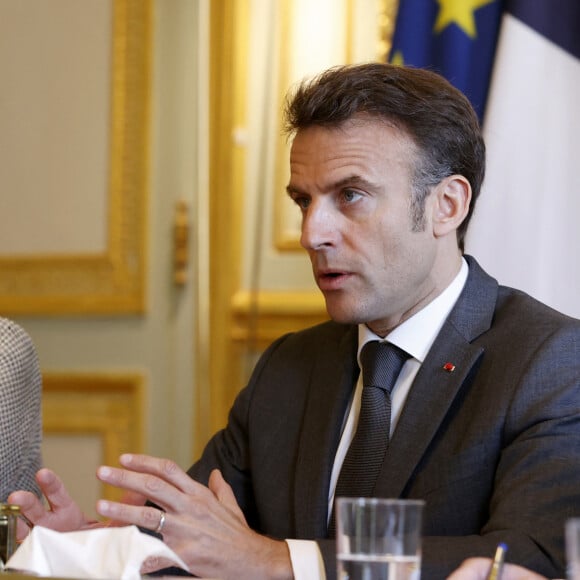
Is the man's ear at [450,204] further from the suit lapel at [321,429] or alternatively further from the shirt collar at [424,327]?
the suit lapel at [321,429]

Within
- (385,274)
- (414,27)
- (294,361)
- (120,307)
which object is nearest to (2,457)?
(294,361)

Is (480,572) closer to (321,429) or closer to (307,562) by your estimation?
(307,562)

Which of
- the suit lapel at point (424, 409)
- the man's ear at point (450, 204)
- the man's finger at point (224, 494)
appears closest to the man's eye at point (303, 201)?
the man's ear at point (450, 204)

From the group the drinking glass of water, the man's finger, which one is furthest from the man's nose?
the drinking glass of water

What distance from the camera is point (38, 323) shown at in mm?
4227

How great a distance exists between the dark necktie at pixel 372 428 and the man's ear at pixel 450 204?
10.2 inches

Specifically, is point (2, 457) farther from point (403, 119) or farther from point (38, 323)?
point (38, 323)

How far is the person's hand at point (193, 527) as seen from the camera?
150cm

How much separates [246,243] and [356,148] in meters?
1.97

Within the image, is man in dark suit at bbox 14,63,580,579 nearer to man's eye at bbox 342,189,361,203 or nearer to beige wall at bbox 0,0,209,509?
man's eye at bbox 342,189,361,203

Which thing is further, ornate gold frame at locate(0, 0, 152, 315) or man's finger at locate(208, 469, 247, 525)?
ornate gold frame at locate(0, 0, 152, 315)

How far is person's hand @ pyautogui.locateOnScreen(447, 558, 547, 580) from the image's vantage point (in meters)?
1.15

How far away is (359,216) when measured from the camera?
1900 mm

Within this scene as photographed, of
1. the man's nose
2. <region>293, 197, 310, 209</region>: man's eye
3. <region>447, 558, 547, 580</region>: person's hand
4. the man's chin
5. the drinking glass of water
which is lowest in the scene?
<region>447, 558, 547, 580</region>: person's hand
